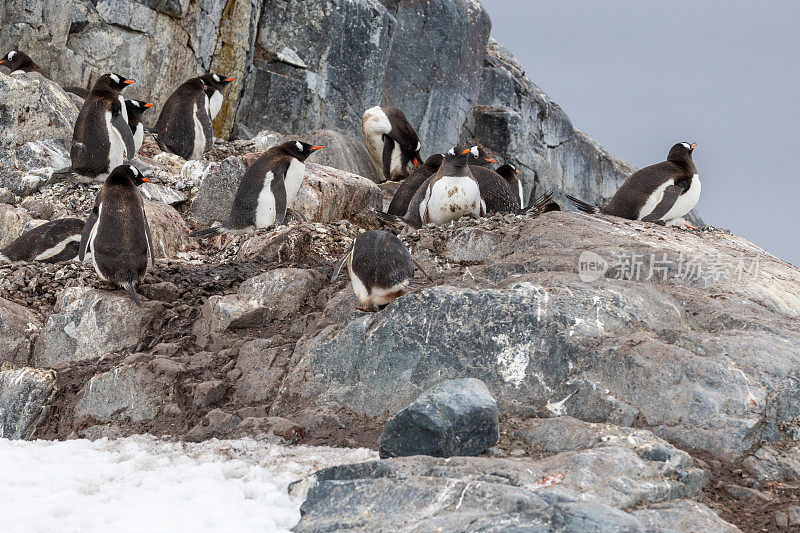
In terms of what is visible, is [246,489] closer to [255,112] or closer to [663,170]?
[663,170]

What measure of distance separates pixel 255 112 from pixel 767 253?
10083 mm

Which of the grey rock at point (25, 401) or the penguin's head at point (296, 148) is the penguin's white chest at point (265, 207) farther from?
the grey rock at point (25, 401)

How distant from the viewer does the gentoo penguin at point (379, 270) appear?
15.0 ft

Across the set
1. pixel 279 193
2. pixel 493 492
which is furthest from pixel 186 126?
pixel 493 492

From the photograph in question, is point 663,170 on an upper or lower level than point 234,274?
upper

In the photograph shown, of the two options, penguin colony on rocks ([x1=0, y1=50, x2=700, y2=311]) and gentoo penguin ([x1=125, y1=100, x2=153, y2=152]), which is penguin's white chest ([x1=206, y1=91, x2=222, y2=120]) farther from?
gentoo penguin ([x1=125, y1=100, x2=153, y2=152])

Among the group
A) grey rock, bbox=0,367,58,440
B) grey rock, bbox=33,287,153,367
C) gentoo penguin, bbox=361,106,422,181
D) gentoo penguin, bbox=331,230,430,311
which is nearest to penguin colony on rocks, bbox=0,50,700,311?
gentoo penguin, bbox=331,230,430,311

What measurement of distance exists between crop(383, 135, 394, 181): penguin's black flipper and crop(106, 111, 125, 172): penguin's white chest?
4.46 metres

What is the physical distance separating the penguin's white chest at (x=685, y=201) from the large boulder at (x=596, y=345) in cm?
213

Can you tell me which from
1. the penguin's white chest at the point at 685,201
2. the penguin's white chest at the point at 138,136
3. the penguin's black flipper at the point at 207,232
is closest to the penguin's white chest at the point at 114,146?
the penguin's white chest at the point at 138,136

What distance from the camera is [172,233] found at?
7660 millimetres

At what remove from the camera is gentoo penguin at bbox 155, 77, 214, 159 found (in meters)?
10.7

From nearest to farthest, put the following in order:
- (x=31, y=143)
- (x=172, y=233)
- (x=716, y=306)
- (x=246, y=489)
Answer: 1. (x=246, y=489)
2. (x=716, y=306)
3. (x=172, y=233)
4. (x=31, y=143)

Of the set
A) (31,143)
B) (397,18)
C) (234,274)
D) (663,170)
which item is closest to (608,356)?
(234,274)
